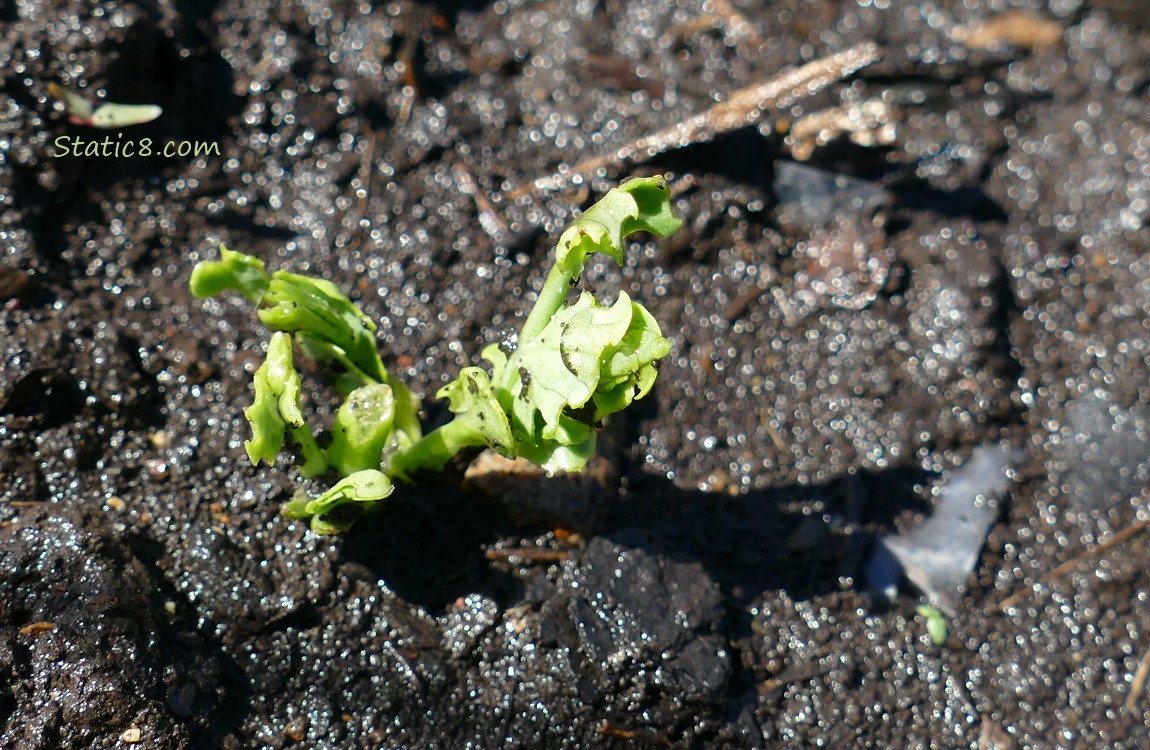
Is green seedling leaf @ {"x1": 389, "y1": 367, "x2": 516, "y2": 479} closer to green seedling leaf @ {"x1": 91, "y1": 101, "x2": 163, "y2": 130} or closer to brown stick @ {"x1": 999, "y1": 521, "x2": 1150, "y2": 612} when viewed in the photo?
green seedling leaf @ {"x1": 91, "y1": 101, "x2": 163, "y2": 130}

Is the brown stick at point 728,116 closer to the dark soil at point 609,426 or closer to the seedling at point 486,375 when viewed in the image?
the dark soil at point 609,426

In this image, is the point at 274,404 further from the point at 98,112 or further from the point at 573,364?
the point at 98,112

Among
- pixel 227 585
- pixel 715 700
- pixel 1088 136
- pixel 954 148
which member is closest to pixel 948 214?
pixel 954 148

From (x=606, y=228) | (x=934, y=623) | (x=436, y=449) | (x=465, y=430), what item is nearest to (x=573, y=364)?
(x=606, y=228)

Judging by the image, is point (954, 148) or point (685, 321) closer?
point (685, 321)

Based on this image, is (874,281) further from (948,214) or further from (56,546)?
(56,546)

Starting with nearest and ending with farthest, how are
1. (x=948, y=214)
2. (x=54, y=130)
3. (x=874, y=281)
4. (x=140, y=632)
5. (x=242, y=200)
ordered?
1. (x=140, y=632)
2. (x=54, y=130)
3. (x=242, y=200)
4. (x=874, y=281)
5. (x=948, y=214)

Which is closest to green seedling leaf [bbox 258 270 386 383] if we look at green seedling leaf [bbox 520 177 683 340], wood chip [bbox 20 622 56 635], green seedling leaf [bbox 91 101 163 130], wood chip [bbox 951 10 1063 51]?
green seedling leaf [bbox 520 177 683 340]
